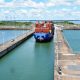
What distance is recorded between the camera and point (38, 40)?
1964 inches

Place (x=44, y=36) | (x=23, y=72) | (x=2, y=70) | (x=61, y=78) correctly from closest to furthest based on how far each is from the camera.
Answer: (x=61, y=78)
(x=23, y=72)
(x=2, y=70)
(x=44, y=36)

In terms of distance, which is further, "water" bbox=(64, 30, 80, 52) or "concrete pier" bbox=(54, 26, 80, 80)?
"water" bbox=(64, 30, 80, 52)

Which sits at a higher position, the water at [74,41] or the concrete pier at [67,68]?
the concrete pier at [67,68]

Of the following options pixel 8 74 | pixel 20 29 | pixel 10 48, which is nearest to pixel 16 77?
pixel 8 74

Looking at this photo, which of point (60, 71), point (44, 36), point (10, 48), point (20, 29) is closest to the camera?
point (60, 71)

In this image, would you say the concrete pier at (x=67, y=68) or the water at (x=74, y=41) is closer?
the concrete pier at (x=67, y=68)

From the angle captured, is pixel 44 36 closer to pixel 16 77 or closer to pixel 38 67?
pixel 38 67

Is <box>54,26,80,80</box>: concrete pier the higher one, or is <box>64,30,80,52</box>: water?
<box>54,26,80,80</box>: concrete pier

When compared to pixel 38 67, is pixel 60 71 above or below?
above

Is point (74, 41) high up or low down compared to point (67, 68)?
down

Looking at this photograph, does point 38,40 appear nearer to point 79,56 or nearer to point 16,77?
point 79,56

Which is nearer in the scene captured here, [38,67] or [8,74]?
[8,74]

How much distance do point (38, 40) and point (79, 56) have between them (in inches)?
991

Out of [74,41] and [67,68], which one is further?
[74,41]
